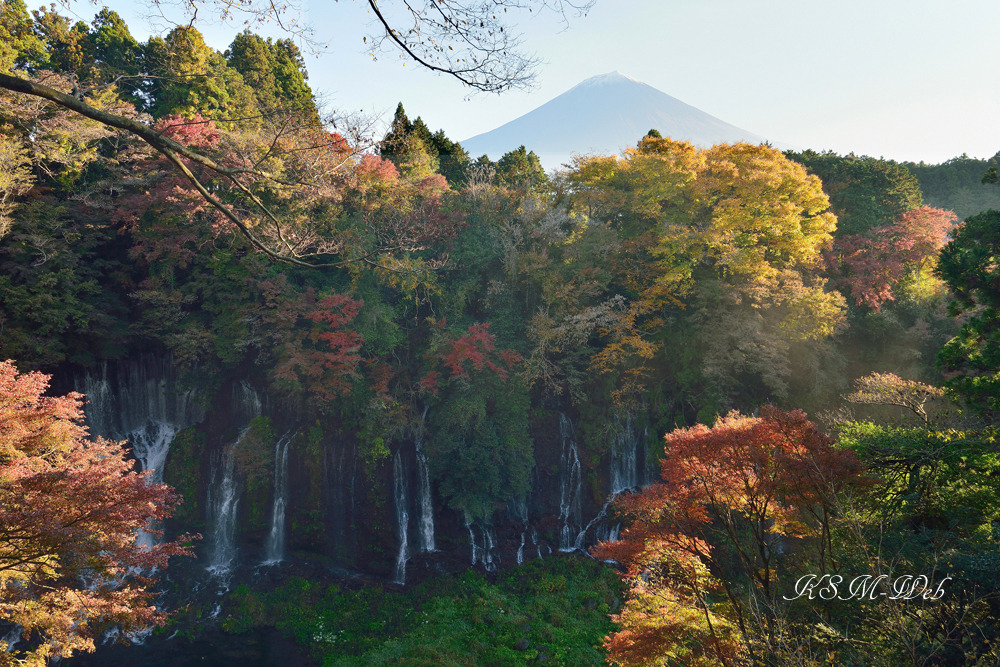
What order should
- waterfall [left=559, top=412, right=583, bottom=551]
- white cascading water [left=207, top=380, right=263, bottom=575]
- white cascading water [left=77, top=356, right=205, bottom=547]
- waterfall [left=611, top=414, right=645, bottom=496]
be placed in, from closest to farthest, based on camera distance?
white cascading water [left=207, top=380, right=263, bottom=575]
white cascading water [left=77, top=356, right=205, bottom=547]
waterfall [left=559, top=412, right=583, bottom=551]
waterfall [left=611, top=414, right=645, bottom=496]

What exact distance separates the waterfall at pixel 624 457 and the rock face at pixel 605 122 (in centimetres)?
5005

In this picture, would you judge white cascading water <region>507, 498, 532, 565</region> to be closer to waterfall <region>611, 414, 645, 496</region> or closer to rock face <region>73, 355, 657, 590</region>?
rock face <region>73, 355, 657, 590</region>

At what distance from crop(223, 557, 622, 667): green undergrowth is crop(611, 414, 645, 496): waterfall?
2909 millimetres

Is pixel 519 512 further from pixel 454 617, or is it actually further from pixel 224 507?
pixel 224 507

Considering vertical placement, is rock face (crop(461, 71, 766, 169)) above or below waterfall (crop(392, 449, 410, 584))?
above

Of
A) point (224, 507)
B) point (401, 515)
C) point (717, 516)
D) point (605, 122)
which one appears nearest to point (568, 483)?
point (401, 515)

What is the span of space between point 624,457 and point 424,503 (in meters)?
7.21

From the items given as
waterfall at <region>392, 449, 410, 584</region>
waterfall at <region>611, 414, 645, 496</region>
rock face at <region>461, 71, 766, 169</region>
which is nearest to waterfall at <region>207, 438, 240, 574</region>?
waterfall at <region>392, 449, 410, 584</region>

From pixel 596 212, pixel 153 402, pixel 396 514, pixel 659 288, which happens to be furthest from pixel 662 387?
pixel 153 402

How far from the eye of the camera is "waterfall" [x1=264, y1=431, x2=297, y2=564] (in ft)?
45.9

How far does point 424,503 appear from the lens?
14.8m

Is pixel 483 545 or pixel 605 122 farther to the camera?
pixel 605 122

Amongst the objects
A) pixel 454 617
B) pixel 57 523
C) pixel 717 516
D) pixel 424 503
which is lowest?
pixel 454 617

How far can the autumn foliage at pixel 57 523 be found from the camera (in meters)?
5.82
